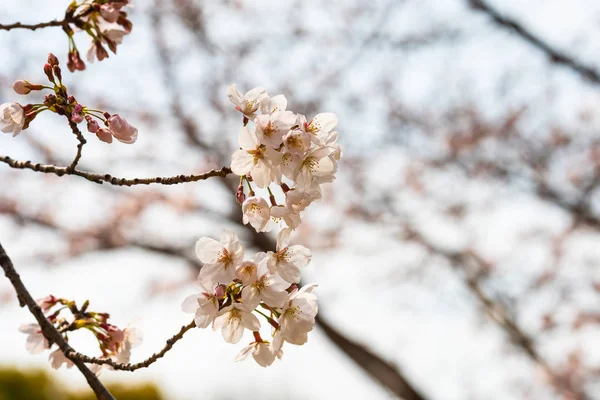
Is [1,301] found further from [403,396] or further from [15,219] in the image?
[403,396]

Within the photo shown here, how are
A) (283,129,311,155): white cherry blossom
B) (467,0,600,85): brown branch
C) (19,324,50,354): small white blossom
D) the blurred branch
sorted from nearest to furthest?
(283,129,311,155): white cherry blossom, (19,324,50,354): small white blossom, (467,0,600,85): brown branch, the blurred branch

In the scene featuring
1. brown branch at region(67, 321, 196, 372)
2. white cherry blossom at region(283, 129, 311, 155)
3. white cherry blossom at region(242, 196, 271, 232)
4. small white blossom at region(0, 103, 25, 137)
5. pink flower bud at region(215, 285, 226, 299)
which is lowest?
brown branch at region(67, 321, 196, 372)

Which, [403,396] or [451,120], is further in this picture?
[451,120]

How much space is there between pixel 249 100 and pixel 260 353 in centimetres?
44

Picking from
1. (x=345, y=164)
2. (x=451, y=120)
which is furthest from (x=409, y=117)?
(x=345, y=164)

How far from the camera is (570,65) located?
3.88 metres

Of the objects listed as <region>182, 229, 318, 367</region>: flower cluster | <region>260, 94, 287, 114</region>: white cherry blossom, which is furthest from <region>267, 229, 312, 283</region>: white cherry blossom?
<region>260, 94, 287, 114</region>: white cherry blossom

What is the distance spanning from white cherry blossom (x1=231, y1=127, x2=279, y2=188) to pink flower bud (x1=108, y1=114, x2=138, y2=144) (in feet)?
0.61

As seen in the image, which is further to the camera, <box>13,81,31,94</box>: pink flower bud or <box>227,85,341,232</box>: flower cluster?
<box>13,81,31,94</box>: pink flower bud

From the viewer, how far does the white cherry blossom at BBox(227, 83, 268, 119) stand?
2.93ft

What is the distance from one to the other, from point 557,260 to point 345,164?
9.79 feet

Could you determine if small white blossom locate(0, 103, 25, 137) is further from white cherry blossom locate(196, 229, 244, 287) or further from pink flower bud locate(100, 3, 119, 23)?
white cherry blossom locate(196, 229, 244, 287)

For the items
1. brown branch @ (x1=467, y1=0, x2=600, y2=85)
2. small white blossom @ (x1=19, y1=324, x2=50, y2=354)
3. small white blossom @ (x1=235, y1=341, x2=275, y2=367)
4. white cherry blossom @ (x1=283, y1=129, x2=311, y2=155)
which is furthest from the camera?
brown branch @ (x1=467, y1=0, x2=600, y2=85)

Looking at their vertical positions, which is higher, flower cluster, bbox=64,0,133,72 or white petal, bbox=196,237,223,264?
flower cluster, bbox=64,0,133,72
